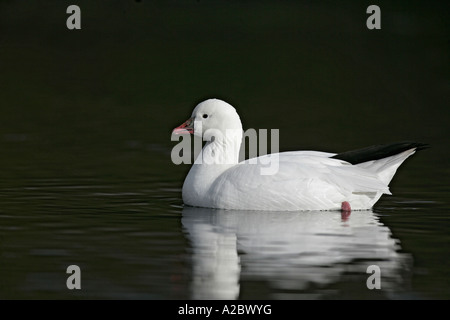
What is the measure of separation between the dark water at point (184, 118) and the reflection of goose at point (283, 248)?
3 cm

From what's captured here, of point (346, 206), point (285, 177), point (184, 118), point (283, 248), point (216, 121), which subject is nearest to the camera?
point (283, 248)

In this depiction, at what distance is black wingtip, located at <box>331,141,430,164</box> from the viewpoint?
12.5m

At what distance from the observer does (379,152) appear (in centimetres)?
1262

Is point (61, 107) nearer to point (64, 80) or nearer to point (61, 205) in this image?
point (64, 80)

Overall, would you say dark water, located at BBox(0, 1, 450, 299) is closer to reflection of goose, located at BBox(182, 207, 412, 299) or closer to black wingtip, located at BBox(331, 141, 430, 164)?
reflection of goose, located at BBox(182, 207, 412, 299)

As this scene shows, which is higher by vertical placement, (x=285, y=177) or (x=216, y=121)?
(x=216, y=121)

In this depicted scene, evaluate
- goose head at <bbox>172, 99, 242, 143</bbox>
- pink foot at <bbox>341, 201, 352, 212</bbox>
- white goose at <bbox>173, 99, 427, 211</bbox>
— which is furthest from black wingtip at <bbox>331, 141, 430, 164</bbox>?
goose head at <bbox>172, 99, 242, 143</bbox>

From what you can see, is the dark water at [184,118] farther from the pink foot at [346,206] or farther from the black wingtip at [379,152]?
the black wingtip at [379,152]

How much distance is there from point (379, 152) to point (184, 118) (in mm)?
9486

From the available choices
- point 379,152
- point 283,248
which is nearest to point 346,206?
point 379,152

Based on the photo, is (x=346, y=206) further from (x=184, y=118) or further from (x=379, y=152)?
(x=184, y=118)

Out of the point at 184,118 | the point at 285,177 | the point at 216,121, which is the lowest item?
the point at 285,177

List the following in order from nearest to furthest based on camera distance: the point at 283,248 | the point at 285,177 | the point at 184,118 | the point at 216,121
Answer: the point at 283,248 → the point at 285,177 → the point at 216,121 → the point at 184,118

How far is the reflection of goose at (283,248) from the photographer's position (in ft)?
30.4
